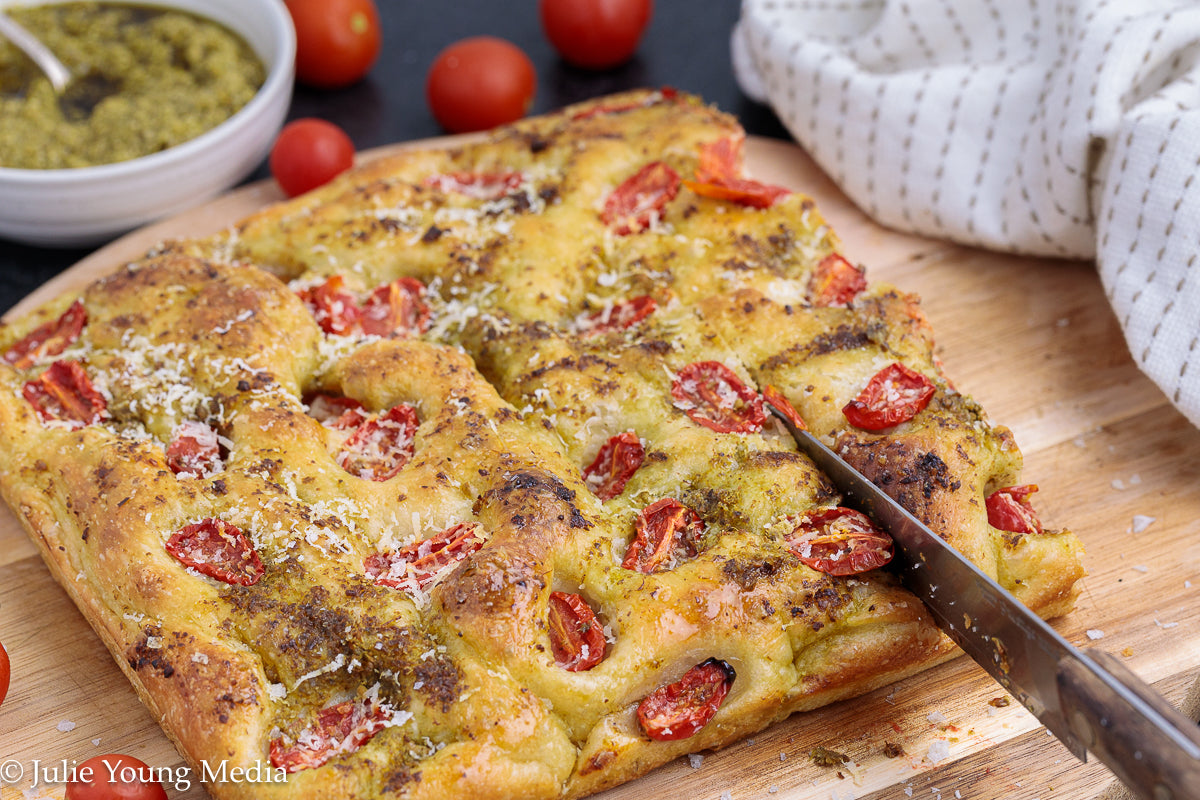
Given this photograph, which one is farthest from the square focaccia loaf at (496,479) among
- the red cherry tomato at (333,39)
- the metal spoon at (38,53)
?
the red cherry tomato at (333,39)

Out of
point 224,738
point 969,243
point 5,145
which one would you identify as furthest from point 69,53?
point 969,243

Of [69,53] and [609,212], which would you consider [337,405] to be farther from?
[69,53]

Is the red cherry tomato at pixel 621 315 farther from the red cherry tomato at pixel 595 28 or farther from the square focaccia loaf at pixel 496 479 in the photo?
the red cherry tomato at pixel 595 28

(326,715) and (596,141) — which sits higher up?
(596,141)

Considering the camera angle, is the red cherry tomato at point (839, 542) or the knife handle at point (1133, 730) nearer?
the knife handle at point (1133, 730)

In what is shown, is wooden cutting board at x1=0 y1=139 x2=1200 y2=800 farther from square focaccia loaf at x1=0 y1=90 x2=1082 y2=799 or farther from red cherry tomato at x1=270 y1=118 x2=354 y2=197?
red cherry tomato at x1=270 y1=118 x2=354 y2=197

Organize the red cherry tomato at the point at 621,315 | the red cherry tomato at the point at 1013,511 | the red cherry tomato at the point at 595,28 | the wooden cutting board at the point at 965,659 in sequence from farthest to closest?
the red cherry tomato at the point at 595,28, the red cherry tomato at the point at 621,315, the red cherry tomato at the point at 1013,511, the wooden cutting board at the point at 965,659

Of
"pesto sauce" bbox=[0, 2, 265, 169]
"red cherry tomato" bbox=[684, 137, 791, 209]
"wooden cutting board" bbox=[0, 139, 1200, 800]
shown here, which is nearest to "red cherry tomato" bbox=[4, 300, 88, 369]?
"wooden cutting board" bbox=[0, 139, 1200, 800]
